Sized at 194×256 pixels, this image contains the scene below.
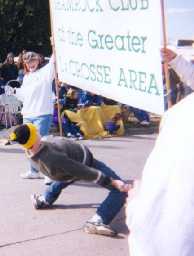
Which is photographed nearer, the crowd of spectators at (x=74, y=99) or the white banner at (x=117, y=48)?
the white banner at (x=117, y=48)

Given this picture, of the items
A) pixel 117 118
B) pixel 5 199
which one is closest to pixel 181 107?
pixel 5 199

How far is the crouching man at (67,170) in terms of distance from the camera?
4133mm

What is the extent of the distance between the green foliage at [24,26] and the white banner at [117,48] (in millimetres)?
13824

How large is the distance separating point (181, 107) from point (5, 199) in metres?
5.48

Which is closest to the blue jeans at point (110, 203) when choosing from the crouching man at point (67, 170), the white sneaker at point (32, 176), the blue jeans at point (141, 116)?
the crouching man at point (67, 170)

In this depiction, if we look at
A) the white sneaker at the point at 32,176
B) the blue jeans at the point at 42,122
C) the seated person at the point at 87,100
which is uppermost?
the blue jeans at the point at 42,122

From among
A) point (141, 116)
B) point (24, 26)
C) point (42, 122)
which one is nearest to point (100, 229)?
point (42, 122)

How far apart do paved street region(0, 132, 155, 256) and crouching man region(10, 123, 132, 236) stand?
0.12m

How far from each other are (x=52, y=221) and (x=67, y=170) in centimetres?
151

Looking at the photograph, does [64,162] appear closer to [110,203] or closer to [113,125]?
[110,203]

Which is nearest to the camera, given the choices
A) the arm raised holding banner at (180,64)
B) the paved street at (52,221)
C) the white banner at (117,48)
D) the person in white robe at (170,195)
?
the person in white robe at (170,195)

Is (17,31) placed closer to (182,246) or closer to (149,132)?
(149,132)

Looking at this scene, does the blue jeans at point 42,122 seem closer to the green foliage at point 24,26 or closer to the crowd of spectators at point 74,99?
the crowd of spectators at point 74,99

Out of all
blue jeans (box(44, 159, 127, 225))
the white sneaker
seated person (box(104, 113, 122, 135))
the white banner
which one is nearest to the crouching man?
blue jeans (box(44, 159, 127, 225))
